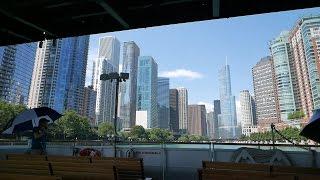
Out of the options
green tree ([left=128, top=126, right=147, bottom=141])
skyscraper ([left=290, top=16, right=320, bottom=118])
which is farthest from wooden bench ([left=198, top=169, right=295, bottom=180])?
green tree ([left=128, top=126, right=147, bottom=141])

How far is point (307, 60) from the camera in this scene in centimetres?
13162

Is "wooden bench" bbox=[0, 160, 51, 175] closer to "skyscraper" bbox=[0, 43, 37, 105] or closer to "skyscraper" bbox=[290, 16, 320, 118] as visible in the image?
"skyscraper" bbox=[290, 16, 320, 118]

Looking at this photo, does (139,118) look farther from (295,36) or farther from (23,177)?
(23,177)

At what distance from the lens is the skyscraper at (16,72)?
429ft

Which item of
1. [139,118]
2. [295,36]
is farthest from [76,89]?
[295,36]

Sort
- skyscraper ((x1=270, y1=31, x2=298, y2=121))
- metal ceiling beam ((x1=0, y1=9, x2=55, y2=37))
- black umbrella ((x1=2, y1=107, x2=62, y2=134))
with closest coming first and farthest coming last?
metal ceiling beam ((x1=0, y1=9, x2=55, y2=37)), black umbrella ((x1=2, y1=107, x2=62, y2=134)), skyscraper ((x1=270, y1=31, x2=298, y2=121))

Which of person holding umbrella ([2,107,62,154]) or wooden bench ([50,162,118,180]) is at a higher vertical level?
person holding umbrella ([2,107,62,154])

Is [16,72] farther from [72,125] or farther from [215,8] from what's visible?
[215,8]

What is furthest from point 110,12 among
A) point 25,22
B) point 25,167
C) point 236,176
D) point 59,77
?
point 59,77

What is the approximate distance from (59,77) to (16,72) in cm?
2210

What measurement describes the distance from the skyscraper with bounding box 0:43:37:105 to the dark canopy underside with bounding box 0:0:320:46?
131m

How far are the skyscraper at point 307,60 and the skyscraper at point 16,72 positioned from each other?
136m

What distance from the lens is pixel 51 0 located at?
666cm

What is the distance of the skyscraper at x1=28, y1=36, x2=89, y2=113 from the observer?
15412cm
